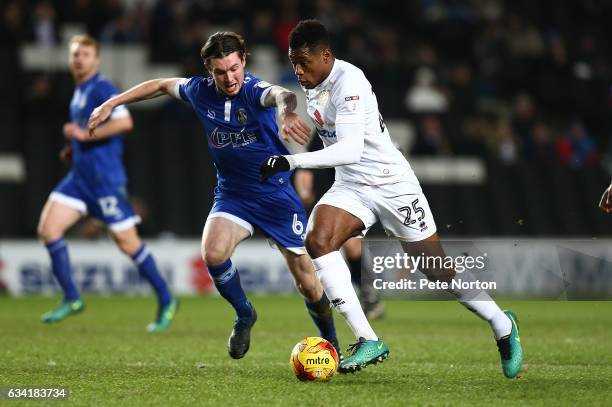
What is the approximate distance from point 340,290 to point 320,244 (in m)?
0.30

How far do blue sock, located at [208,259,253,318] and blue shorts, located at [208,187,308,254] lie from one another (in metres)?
0.30

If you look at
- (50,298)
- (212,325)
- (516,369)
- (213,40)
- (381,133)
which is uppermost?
(213,40)

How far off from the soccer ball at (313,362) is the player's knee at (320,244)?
20.5 inches

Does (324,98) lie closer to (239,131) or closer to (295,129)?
(295,129)

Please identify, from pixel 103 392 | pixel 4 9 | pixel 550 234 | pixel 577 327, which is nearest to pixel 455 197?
pixel 550 234

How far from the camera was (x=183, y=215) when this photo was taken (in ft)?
48.8

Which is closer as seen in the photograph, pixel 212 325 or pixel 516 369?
pixel 516 369

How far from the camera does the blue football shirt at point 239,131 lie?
689cm

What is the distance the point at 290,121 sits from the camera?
5.88 meters

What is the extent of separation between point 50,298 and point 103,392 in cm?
819

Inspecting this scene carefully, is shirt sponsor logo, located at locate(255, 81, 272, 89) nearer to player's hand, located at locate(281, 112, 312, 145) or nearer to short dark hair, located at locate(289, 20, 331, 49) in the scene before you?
short dark hair, located at locate(289, 20, 331, 49)

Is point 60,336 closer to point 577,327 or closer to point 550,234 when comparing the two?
point 577,327

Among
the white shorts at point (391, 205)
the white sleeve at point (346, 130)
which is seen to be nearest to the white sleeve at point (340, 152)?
the white sleeve at point (346, 130)

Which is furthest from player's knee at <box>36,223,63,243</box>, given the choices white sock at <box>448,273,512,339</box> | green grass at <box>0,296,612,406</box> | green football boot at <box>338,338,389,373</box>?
white sock at <box>448,273,512,339</box>
